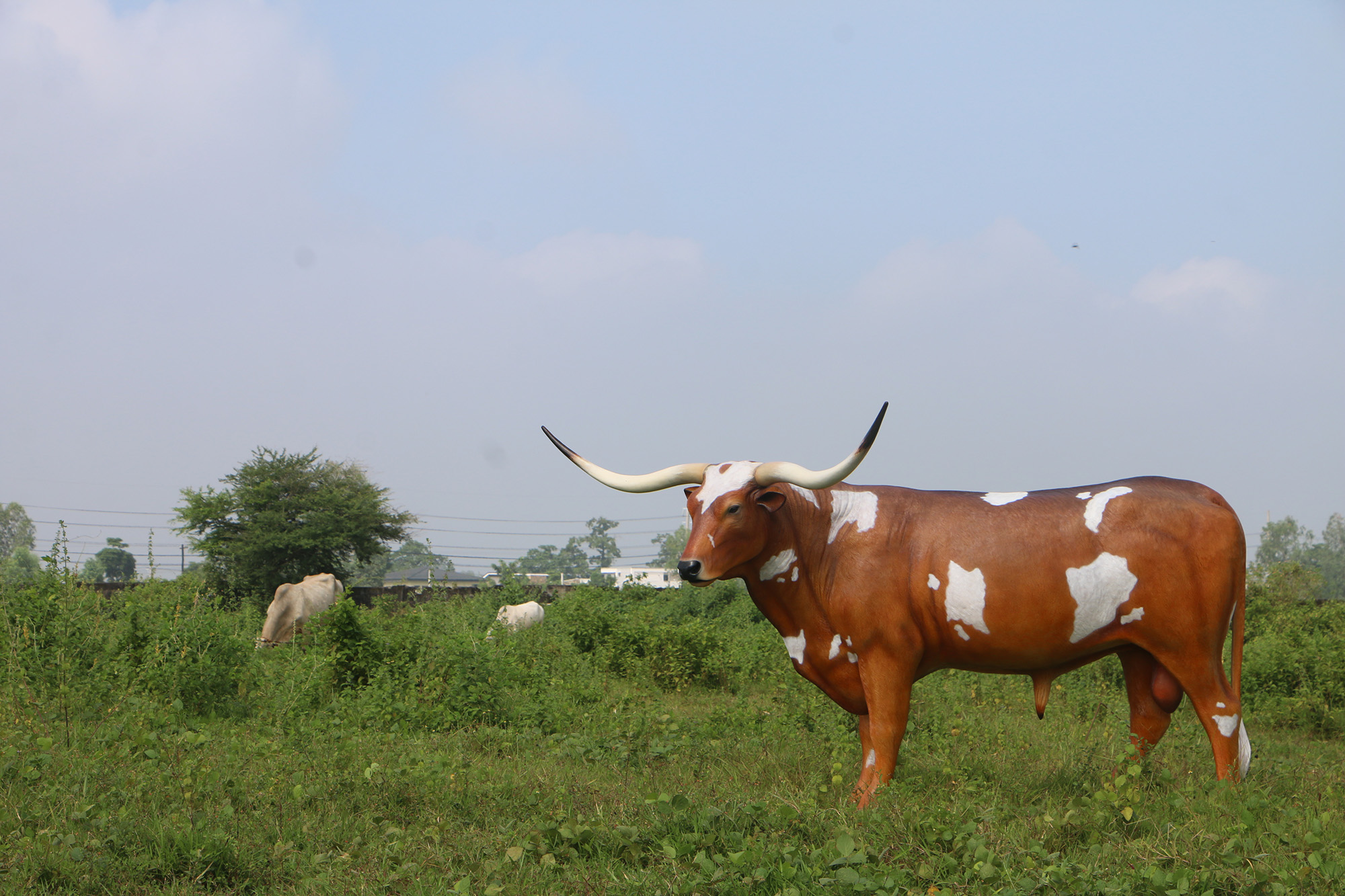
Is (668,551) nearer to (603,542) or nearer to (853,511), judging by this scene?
(603,542)

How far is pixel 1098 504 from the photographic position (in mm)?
4941

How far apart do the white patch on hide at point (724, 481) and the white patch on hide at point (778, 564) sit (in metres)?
0.43

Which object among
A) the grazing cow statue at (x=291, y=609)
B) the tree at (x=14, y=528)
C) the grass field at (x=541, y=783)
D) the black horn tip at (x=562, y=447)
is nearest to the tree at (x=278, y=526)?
the grazing cow statue at (x=291, y=609)

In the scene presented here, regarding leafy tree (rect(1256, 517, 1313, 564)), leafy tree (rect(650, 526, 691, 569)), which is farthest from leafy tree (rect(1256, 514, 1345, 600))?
leafy tree (rect(650, 526, 691, 569))

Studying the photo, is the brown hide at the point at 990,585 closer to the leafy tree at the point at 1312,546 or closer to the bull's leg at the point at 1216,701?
the bull's leg at the point at 1216,701

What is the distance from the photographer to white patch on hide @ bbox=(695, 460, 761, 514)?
4992 mm

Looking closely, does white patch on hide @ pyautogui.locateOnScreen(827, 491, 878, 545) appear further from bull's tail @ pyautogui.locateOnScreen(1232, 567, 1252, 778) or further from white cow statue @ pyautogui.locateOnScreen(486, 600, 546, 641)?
white cow statue @ pyautogui.locateOnScreen(486, 600, 546, 641)

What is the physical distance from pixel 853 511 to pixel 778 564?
0.49 m

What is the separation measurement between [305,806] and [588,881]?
1751mm

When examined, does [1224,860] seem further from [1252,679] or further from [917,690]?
[1252,679]

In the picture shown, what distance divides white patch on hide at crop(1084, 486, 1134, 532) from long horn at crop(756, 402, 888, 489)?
1237 mm

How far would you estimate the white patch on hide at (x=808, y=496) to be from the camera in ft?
17.1

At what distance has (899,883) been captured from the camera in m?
3.53

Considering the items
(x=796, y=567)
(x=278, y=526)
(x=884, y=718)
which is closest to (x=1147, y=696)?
(x=884, y=718)
